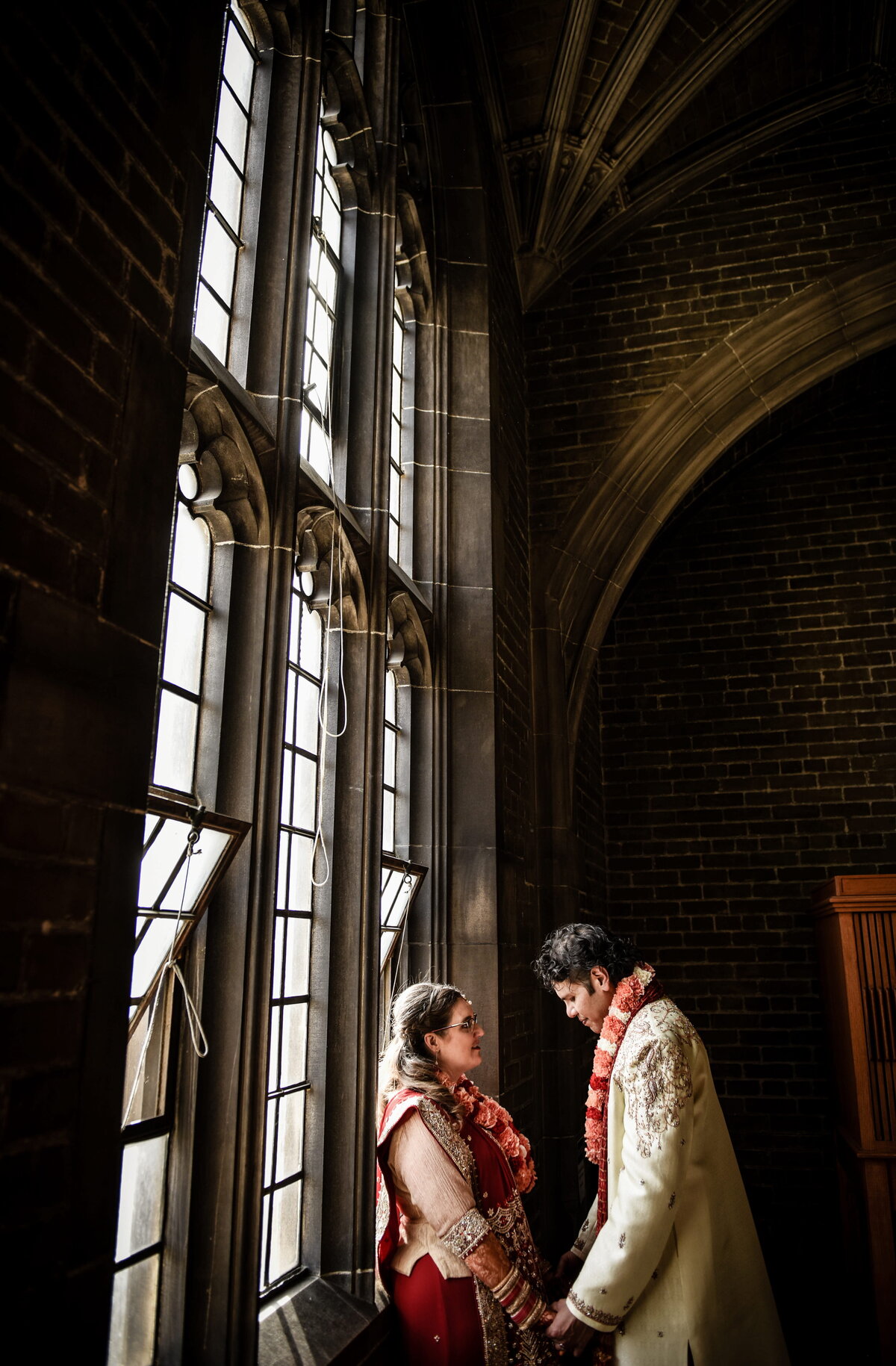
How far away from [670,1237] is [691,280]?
5.66 meters

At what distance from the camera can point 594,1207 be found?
273 centimetres

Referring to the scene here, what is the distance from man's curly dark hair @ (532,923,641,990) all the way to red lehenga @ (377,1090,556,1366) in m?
0.48

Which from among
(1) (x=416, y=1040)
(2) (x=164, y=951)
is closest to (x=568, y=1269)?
(1) (x=416, y=1040)

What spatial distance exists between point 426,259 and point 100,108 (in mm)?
3639

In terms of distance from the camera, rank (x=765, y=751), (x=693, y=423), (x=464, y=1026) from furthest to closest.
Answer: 1. (x=765, y=751)
2. (x=693, y=423)
3. (x=464, y=1026)

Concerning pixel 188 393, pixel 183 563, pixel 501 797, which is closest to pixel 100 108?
pixel 188 393

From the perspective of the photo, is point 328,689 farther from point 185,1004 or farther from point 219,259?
point 219,259

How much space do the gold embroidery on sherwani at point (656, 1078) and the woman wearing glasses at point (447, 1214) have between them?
510 mm

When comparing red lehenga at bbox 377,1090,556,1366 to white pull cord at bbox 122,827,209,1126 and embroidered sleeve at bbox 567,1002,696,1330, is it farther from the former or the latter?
white pull cord at bbox 122,827,209,1126

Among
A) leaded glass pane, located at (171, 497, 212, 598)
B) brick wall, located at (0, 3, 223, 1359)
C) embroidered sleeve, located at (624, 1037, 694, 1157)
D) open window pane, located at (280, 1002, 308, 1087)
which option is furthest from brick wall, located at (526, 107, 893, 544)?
brick wall, located at (0, 3, 223, 1359)

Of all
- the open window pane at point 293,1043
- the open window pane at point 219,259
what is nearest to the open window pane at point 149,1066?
the open window pane at point 293,1043

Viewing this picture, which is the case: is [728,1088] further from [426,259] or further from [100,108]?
[100,108]

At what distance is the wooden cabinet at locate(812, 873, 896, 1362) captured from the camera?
15.9ft

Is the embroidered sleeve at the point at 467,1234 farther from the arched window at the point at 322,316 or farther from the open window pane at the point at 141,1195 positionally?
the arched window at the point at 322,316
